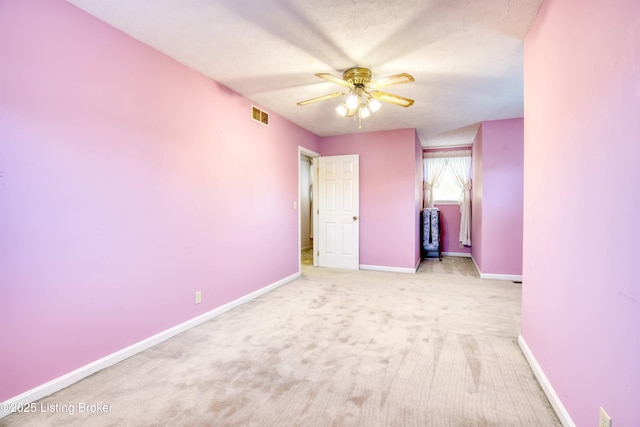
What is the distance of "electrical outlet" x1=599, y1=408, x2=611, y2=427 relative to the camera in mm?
1201

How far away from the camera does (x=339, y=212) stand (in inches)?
229

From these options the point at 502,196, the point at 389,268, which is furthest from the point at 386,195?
the point at 502,196

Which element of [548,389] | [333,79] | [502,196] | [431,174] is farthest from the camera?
[431,174]

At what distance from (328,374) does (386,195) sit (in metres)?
3.90

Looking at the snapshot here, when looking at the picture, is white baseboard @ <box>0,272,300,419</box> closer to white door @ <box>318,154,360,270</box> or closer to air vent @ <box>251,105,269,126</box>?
air vent @ <box>251,105,269,126</box>

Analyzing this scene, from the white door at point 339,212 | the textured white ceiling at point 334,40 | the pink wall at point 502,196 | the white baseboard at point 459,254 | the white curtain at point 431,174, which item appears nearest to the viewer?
the textured white ceiling at point 334,40

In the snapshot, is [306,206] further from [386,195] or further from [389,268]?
[389,268]

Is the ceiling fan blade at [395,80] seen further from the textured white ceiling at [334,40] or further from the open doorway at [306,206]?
the open doorway at [306,206]

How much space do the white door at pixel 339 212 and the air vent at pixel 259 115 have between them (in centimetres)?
189

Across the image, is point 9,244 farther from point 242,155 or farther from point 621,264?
point 621,264

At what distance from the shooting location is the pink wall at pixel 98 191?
70.4 inches

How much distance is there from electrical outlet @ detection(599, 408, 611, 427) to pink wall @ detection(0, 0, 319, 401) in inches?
118

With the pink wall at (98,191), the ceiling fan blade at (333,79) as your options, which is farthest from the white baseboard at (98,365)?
the ceiling fan blade at (333,79)

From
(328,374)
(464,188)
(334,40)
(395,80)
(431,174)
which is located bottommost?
(328,374)
